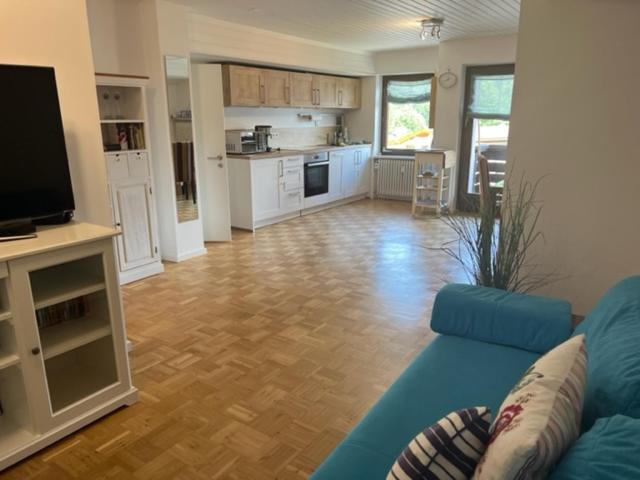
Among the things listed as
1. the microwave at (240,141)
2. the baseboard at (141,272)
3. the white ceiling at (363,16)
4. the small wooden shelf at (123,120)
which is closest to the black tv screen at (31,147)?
the small wooden shelf at (123,120)

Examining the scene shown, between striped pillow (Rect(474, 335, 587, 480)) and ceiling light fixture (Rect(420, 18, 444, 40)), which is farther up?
ceiling light fixture (Rect(420, 18, 444, 40))

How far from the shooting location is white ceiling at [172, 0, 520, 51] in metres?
4.39

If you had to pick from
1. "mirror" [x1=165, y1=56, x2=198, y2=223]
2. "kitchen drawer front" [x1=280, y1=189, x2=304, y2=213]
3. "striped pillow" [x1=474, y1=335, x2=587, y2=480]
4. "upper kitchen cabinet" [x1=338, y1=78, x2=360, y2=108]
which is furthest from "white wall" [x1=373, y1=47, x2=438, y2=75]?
"striped pillow" [x1=474, y1=335, x2=587, y2=480]

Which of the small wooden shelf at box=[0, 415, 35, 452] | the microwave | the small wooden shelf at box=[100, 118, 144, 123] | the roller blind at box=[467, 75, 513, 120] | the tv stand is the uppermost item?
the roller blind at box=[467, 75, 513, 120]

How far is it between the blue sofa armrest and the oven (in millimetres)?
4668

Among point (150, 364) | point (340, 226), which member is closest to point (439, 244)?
point (340, 226)

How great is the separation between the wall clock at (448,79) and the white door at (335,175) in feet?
5.93

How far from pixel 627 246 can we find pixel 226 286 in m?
2.97

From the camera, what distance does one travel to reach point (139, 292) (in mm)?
3855

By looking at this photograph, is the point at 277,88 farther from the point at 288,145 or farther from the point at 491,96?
the point at 491,96

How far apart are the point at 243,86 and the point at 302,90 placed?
1.21 metres

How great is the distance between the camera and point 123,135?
3.96m

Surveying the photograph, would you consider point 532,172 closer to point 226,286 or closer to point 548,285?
point 548,285

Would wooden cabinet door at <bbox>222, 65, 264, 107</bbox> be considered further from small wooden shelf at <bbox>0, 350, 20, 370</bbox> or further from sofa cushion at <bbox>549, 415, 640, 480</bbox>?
sofa cushion at <bbox>549, 415, 640, 480</bbox>
